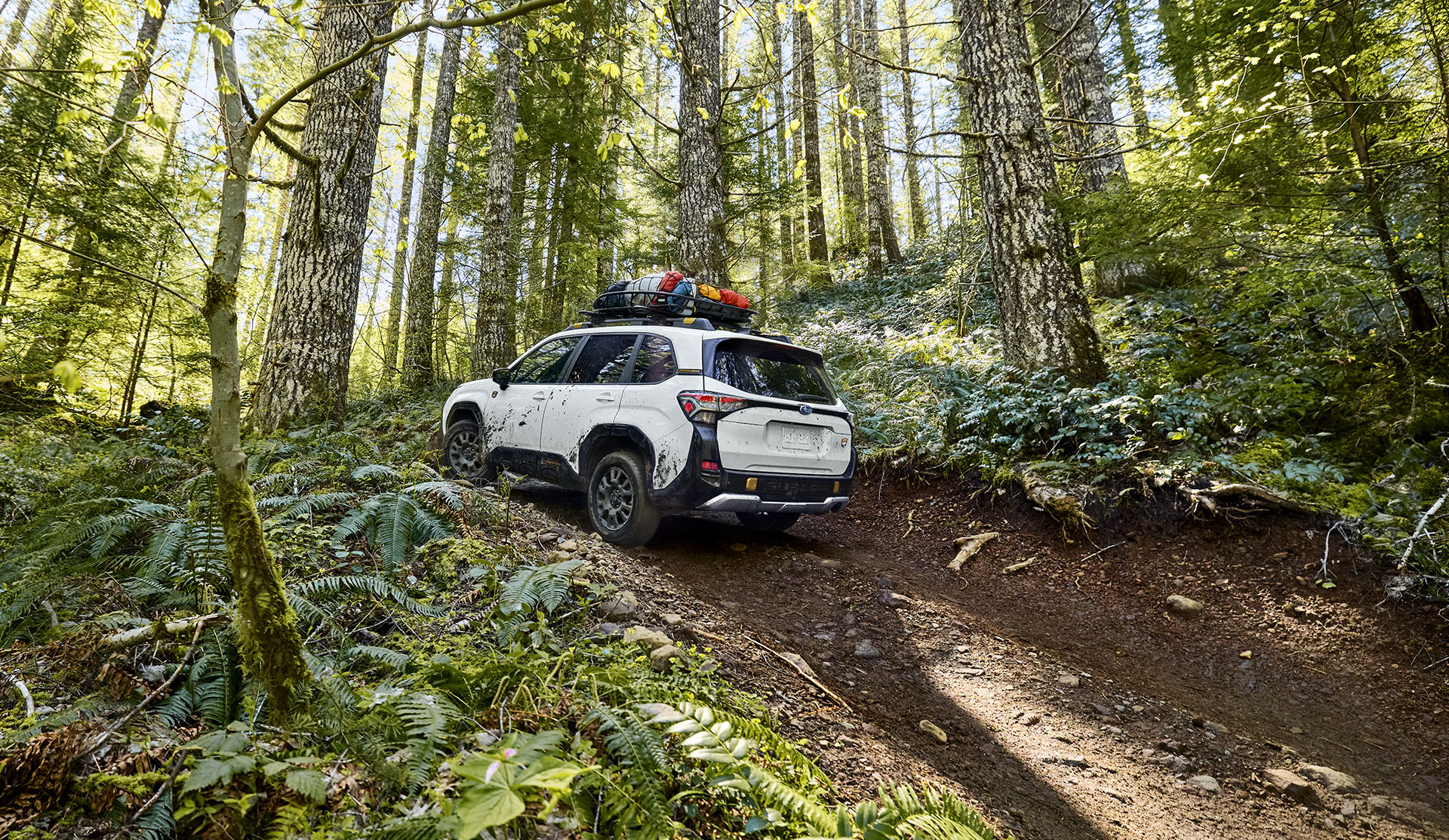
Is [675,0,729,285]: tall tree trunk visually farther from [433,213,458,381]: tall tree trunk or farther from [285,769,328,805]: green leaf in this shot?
[285,769,328,805]: green leaf

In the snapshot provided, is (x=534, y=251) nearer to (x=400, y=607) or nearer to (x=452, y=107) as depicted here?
(x=452, y=107)

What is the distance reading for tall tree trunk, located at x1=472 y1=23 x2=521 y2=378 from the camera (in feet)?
37.9

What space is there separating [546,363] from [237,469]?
16.1 feet

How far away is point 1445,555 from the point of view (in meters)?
4.23

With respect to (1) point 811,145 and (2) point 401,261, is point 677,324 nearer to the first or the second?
(1) point 811,145

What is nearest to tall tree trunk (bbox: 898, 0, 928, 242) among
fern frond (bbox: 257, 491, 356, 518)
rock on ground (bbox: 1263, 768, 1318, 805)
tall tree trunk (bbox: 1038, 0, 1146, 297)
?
tall tree trunk (bbox: 1038, 0, 1146, 297)

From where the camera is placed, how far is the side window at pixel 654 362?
5617mm

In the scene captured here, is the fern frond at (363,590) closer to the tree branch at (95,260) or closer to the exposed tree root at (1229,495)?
the tree branch at (95,260)

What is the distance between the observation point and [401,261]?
18.2m

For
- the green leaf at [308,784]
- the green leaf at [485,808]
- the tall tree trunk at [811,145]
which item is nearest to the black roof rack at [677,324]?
the green leaf at [308,784]

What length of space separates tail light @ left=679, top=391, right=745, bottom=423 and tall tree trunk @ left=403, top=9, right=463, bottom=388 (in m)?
8.75

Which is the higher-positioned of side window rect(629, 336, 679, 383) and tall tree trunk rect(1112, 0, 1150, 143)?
tall tree trunk rect(1112, 0, 1150, 143)

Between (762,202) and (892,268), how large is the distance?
14.2 feet

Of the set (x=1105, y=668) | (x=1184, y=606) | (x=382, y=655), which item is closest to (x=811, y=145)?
(x=1184, y=606)
